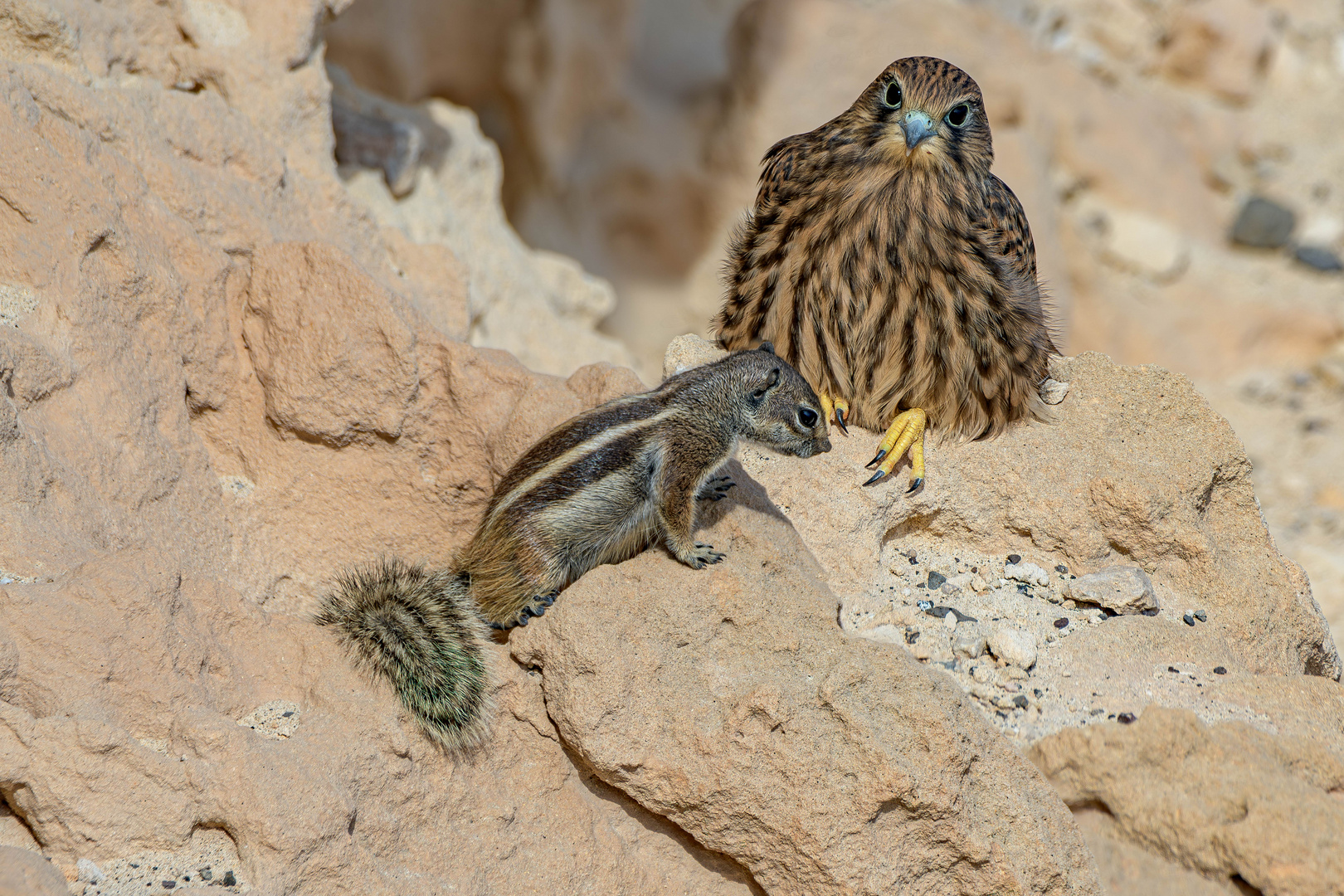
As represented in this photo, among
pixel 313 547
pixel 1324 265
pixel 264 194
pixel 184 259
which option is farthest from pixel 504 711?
pixel 1324 265

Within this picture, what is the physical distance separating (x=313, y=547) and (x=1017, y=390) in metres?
2.68

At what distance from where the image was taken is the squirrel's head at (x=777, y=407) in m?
4.14

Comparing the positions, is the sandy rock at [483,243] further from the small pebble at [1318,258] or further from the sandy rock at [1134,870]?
the small pebble at [1318,258]

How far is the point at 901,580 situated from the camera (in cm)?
429

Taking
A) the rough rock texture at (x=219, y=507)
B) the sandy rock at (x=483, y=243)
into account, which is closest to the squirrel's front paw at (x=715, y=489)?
the rough rock texture at (x=219, y=507)

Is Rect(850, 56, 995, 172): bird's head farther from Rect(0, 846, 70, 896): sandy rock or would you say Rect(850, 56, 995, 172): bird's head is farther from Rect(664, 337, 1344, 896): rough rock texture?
Rect(0, 846, 70, 896): sandy rock

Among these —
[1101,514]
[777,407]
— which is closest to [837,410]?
[777,407]

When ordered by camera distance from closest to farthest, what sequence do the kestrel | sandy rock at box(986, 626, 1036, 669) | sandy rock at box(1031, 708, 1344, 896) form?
sandy rock at box(1031, 708, 1344, 896) → sandy rock at box(986, 626, 1036, 669) → the kestrel

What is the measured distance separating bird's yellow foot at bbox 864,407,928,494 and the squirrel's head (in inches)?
13.8

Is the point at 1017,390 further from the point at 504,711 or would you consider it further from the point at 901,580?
the point at 504,711

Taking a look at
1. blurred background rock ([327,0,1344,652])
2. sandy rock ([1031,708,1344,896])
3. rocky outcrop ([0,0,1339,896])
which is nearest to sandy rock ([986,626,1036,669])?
rocky outcrop ([0,0,1339,896])

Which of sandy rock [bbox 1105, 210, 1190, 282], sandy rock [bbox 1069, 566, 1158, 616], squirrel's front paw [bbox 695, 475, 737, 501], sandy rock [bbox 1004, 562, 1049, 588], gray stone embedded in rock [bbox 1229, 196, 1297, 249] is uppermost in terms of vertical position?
gray stone embedded in rock [bbox 1229, 196, 1297, 249]

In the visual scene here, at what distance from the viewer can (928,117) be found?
14.4 feet

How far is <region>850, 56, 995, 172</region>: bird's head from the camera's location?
14.4 feet
